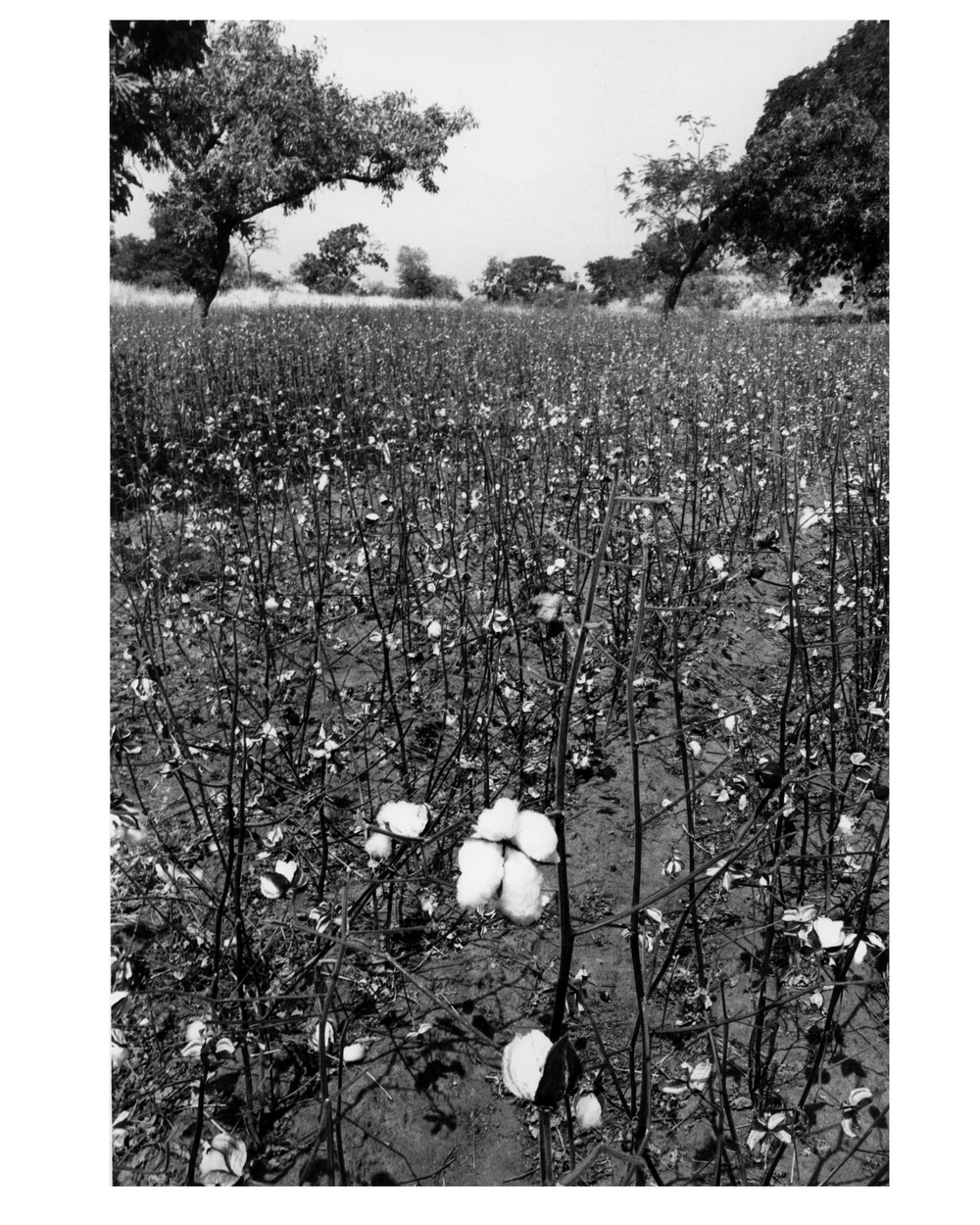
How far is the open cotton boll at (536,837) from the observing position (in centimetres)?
68

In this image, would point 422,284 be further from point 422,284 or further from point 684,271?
point 684,271

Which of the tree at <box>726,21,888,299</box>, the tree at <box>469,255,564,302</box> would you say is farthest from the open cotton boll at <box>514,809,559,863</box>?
the tree at <box>469,255,564,302</box>

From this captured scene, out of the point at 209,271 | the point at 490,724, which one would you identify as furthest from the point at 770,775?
the point at 209,271

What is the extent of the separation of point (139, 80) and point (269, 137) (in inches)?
54.4

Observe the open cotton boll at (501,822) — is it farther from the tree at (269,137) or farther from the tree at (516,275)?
the tree at (516,275)

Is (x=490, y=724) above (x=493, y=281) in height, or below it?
below

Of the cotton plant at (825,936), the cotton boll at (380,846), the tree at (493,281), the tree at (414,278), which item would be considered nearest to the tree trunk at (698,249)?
the tree at (493,281)

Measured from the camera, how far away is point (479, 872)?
26.9 inches
